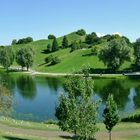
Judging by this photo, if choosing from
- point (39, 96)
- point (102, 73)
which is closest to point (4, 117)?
point (39, 96)

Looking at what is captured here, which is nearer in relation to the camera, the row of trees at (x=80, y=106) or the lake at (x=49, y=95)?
the row of trees at (x=80, y=106)

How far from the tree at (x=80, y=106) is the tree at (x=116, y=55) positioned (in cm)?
13024

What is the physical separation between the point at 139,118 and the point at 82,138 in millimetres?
25835

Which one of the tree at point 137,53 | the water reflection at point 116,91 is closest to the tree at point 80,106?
the water reflection at point 116,91

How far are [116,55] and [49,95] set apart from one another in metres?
62.7

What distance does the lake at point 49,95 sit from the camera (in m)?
84.0

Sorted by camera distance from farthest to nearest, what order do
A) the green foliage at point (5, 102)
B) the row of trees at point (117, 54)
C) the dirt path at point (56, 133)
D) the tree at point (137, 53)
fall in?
the tree at point (137, 53) → the row of trees at point (117, 54) → the green foliage at point (5, 102) → the dirt path at point (56, 133)

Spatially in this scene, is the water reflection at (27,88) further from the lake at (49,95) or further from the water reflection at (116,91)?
the water reflection at (116,91)

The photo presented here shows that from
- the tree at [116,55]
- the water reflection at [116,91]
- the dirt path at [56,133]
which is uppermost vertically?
the tree at [116,55]

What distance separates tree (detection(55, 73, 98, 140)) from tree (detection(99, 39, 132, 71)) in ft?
427

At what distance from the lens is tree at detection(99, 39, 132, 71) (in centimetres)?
17212

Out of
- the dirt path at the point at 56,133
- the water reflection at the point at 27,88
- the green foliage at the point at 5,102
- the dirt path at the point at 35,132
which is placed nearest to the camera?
the dirt path at the point at 56,133

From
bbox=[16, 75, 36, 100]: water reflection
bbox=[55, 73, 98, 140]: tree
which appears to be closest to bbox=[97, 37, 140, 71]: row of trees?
bbox=[16, 75, 36, 100]: water reflection

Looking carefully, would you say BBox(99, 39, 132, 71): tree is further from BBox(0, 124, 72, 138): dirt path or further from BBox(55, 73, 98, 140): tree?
BBox(55, 73, 98, 140): tree
